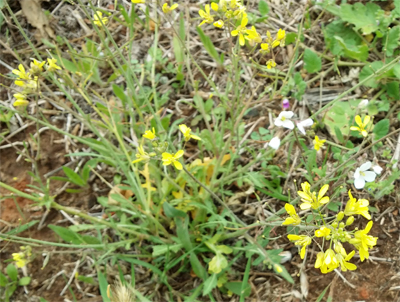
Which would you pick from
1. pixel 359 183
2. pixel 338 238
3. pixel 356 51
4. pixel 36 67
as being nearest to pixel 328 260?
pixel 338 238

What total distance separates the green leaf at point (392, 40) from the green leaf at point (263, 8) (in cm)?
85

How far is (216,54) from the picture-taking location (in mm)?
2602

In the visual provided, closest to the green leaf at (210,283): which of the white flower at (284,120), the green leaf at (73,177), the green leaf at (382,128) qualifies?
the white flower at (284,120)

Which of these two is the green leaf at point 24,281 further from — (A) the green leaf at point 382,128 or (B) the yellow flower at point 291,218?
(A) the green leaf at point 382,128

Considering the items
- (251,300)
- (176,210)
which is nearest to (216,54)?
(176,210)

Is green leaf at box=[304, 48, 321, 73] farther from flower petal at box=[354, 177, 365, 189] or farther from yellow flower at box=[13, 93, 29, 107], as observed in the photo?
yellow flower at box=[13, 93, 29, 107]

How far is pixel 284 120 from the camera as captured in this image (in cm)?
169

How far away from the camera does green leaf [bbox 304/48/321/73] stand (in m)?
2.45

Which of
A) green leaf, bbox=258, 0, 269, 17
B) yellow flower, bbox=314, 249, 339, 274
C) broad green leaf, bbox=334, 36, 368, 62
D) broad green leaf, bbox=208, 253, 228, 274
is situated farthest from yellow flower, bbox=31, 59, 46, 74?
broad green leaf, bbox=334, 36, 368, 62

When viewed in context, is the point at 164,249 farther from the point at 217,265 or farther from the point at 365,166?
the point at 365,166

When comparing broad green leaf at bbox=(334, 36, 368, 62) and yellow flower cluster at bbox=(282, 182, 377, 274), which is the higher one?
yellow flower cluster at bbox=(282, 182, 377, 274)

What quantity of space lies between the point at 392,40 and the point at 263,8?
0.91m

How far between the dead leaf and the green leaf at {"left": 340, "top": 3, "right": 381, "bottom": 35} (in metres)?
2.28

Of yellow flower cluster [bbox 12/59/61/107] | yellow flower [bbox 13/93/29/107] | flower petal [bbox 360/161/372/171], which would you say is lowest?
flower petal [bbox 360/161/372/171]
